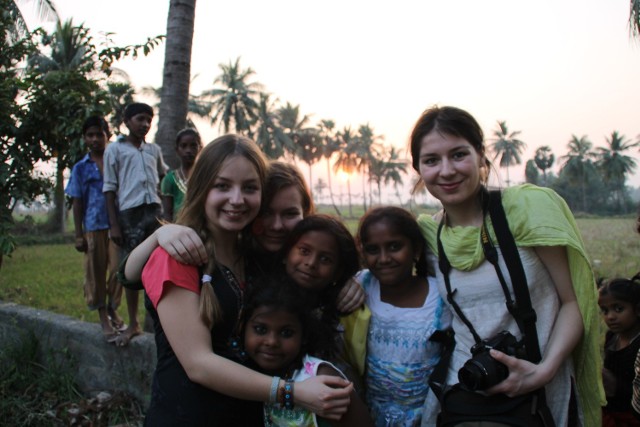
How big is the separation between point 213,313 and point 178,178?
325 centimetres

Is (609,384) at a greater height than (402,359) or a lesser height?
lesser

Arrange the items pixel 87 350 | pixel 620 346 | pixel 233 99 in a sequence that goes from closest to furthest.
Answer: pixel 620 346 → pixel 87 350 → pixel 233 99

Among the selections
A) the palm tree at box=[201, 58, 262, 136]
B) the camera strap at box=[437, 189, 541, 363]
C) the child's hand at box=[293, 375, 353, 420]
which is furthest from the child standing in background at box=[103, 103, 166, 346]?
the palm tree at box=[201, 58, 262, 136]

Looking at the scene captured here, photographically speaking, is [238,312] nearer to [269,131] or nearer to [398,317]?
[398,317]

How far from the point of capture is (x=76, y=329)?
4.57m

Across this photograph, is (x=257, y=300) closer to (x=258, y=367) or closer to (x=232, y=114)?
(x=258, y=367)

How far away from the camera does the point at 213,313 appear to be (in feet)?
6.57

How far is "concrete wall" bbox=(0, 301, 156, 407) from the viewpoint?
4.05 m

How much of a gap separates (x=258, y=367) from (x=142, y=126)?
3.43 meters

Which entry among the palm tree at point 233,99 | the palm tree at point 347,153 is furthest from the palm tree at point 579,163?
the palm tree at point 233,99

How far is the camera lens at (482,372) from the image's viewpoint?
177 centimetres

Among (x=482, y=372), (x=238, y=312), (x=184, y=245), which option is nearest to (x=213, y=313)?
(x=238, y=312)

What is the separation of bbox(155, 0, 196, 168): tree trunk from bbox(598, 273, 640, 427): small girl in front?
157 inches

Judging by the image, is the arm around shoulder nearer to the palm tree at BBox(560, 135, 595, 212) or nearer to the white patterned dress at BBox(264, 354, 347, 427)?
the white patterned dress at BBox(264, 354, 347, 427)
